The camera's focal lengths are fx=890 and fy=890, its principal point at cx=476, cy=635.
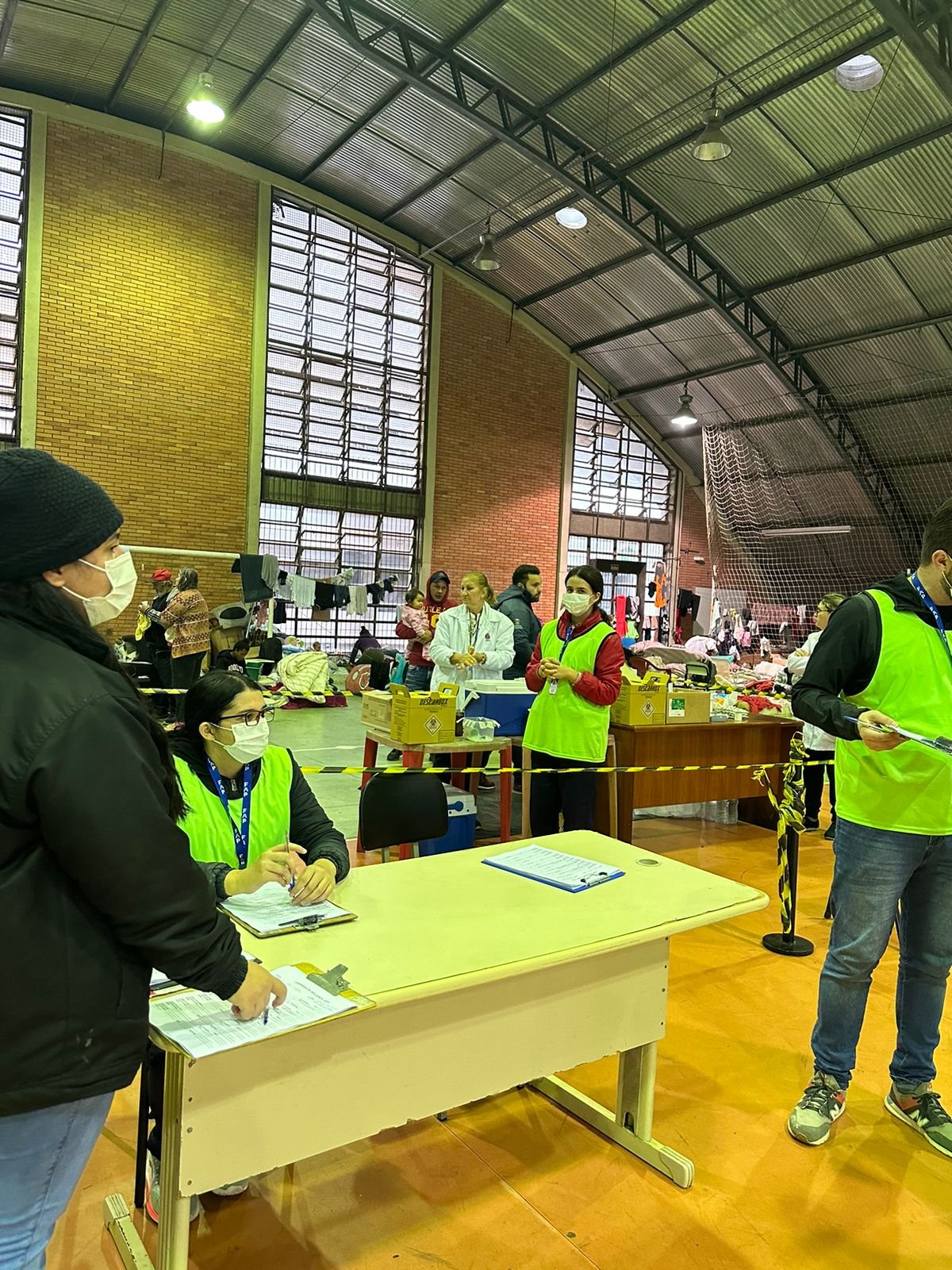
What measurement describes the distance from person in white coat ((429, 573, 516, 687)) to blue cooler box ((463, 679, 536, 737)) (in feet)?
0.32

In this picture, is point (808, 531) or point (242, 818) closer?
point (242, 818)

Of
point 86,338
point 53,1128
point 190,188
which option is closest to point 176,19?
point 190,188

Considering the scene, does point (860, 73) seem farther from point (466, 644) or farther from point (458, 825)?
point (458, 825)

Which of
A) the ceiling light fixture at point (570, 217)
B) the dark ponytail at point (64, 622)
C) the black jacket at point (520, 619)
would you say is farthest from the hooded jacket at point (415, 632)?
the ceiling light fixture at point (570, 217)

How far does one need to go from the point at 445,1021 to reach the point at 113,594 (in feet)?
3.92

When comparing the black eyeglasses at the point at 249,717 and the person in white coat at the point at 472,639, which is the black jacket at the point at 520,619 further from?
the black eyeglasses at the point at 249,717

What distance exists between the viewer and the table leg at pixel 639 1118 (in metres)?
2.25

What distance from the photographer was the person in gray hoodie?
5.76 m

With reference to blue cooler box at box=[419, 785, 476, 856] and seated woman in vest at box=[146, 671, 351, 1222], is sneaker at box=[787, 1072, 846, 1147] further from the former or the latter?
blue cooler box at box=[419, 785, 476, 856]

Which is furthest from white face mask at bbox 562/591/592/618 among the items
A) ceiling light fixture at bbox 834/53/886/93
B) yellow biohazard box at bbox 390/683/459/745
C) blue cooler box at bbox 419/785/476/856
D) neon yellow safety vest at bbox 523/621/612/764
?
ceiling light fixture at bbox 834/53/886/93

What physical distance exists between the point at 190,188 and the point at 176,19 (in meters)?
2.60

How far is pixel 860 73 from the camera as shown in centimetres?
799

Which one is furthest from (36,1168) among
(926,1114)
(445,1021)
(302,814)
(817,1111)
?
(926,1114)

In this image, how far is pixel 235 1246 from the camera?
6.45 ft
